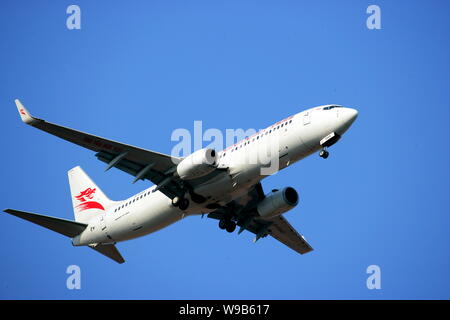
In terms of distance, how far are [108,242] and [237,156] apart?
12.1 m

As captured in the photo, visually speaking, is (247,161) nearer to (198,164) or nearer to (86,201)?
(198,164)

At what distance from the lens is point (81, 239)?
49.9 m

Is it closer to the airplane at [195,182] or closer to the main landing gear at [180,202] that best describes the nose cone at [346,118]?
the airplane at [195,182]

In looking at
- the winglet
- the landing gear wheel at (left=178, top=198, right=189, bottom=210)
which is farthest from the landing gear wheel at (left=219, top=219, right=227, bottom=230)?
the winglet

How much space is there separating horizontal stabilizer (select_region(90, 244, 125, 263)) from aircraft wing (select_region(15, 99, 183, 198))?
839 centimetres

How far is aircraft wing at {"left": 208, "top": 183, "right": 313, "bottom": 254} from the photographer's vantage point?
5038cm

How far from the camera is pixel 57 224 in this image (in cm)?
4894

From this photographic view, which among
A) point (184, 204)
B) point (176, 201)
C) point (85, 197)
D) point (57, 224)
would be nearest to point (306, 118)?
point (184, 204)

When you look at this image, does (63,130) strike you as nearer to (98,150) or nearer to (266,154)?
(98,150)

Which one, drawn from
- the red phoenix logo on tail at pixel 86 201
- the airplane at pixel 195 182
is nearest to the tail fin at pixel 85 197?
the red phoenix logo on tail at pixel 86 201

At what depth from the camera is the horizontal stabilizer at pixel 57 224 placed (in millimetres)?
45906

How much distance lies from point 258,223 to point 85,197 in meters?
13.3
